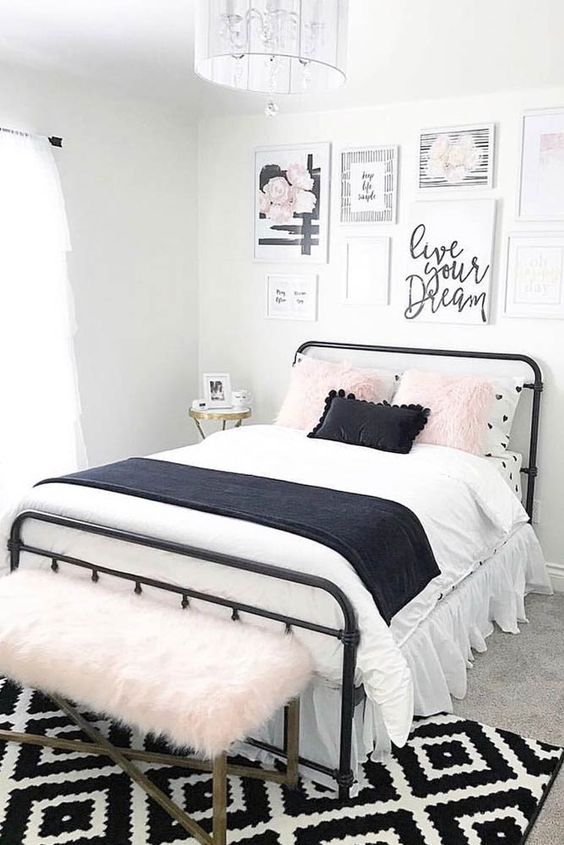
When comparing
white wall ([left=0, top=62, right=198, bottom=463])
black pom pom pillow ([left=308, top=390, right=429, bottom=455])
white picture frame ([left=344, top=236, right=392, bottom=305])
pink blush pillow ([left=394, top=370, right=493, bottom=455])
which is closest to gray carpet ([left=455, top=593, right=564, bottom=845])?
pink blush pillow ([left=394, top=370, right=493, bottom=455])

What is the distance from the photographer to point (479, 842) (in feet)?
7.32

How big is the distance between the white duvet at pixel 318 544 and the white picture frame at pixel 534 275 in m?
0.85

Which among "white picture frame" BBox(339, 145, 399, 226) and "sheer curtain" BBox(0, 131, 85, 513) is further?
"white picture frame" BBox(339, 145, 399, 226)

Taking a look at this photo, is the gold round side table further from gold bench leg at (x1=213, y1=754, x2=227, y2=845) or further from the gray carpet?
gold bench leg at (x1=213, y1=754, x2=227, y2=845)

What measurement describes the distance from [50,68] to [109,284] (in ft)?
3.57

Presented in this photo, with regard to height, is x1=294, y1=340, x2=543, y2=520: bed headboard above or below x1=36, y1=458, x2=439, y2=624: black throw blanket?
above

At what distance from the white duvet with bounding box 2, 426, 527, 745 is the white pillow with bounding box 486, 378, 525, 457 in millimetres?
215

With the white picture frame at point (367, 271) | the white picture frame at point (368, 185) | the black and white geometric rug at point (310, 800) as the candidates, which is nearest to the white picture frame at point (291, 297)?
the white picture frame at point (367, 271)

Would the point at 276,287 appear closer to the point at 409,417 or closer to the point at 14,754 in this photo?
the point at 409,417

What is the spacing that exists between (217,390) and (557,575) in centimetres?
210

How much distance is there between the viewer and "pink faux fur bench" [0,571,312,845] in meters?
2.04

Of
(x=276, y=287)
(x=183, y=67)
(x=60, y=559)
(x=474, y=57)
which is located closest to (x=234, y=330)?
(x=276, y=287)

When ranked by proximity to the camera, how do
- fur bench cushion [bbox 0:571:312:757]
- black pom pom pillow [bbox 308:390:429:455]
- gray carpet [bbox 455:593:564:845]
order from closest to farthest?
1. fur bench cushion [bbox 0:571:312:757]
2. gray carpet [bbox 455:593:564:845]
3. black pom pom pillow [bbox 308:390:429:455]

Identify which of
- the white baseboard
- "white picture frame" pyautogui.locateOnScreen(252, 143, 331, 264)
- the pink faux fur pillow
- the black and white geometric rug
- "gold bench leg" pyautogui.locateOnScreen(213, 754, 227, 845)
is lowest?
the black and white geometric rug
